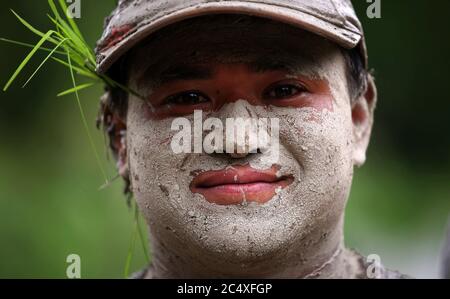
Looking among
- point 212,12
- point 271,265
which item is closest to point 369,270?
point 271,265

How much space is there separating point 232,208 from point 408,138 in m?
5.68

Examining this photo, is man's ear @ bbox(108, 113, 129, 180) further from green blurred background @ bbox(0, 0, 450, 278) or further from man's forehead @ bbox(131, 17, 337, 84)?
green blurred background @ bbox(0, 0, 450, 278)

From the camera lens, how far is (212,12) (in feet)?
7.54

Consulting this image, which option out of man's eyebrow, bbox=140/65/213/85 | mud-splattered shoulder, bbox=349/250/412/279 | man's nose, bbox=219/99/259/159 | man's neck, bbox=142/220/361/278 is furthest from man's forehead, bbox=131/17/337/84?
mud-splattered shoulder, bbox=349/250/412/279

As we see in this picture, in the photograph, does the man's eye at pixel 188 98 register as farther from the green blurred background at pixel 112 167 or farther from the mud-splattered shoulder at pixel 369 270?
the green blurred background at pixel 112 167

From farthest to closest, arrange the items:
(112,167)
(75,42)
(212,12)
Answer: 1. (112,167)
2. (75,42)
3. (212,12)

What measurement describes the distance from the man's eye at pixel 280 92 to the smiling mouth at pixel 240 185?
208 mm

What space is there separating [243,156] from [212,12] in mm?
392

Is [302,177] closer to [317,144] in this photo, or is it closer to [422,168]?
[317,144]

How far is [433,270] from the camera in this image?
19.6ft

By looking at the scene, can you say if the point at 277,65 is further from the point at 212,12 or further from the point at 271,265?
the point at 271,265

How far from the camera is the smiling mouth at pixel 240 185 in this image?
2352mm

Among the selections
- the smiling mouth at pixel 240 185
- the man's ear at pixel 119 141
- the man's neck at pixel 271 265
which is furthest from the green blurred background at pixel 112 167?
the smiling mouth at pixel 240 185
